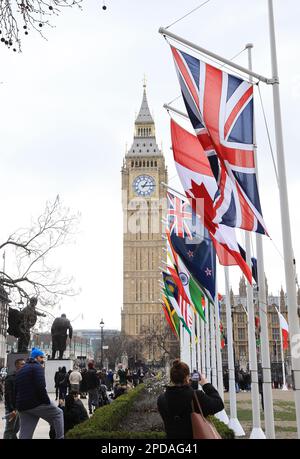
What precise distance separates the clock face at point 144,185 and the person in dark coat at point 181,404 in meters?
117

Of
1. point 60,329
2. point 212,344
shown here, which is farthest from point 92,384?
point 60,329

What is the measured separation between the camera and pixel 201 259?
16.5 metres

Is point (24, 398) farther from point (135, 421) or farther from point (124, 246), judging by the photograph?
point (124, 246)

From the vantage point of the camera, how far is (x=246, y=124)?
9344 mm

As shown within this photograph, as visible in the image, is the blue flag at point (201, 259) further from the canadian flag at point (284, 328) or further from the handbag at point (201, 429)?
the canadian flag at point (284, 328)

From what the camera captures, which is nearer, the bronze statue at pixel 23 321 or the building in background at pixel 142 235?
the bronze statue at pixel 23 321

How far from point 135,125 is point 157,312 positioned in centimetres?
4446

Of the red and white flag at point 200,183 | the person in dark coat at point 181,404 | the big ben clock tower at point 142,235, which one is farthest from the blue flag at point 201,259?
the big ben clock tower at point 142,235

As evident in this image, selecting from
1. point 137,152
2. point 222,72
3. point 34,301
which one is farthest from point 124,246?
point 222,72

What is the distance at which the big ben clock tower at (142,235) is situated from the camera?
407ft

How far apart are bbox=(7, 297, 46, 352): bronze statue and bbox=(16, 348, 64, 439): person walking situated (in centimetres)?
1472

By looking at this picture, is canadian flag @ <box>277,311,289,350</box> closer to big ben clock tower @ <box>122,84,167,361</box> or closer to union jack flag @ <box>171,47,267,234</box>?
union jack flag @ <box>171,47,267,234</box>

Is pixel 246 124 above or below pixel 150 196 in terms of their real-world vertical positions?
below

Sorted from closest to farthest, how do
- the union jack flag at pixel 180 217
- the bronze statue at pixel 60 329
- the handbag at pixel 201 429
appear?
1. the handbag at pixel 201 429
2. the union jack flag at pixel 180 217
3. the bronze statue at pixel 60 329
